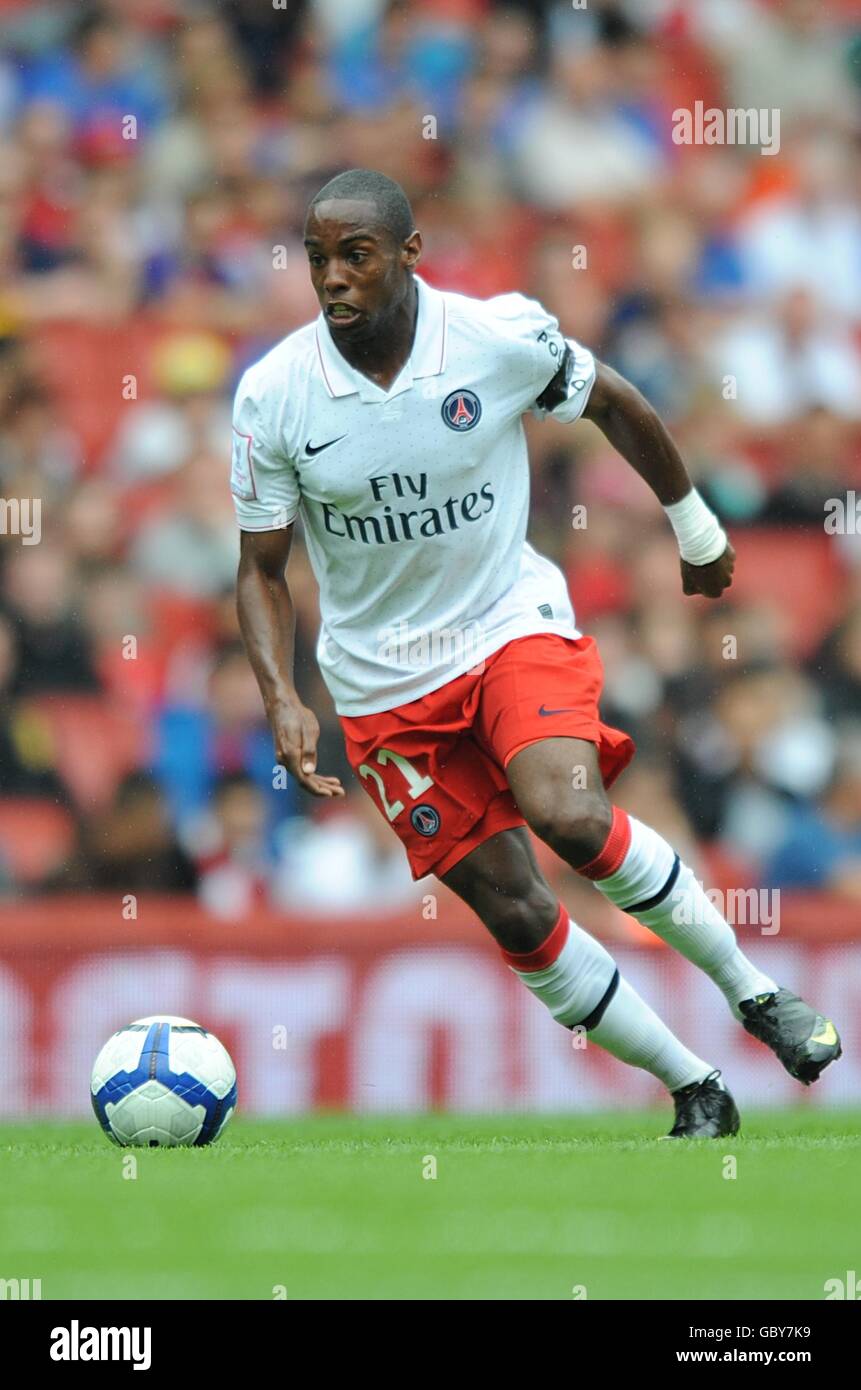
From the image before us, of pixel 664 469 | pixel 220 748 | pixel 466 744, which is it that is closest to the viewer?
pixel 466 744

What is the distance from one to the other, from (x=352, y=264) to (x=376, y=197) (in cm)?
19

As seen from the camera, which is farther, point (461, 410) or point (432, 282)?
point (432, 282)

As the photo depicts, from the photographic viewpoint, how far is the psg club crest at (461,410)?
6.68 m

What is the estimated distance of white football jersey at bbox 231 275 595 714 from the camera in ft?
21.8

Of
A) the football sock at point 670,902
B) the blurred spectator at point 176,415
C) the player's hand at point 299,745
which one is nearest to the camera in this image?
the player's hand at point 299,745

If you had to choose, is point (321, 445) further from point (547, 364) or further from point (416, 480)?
point (547, 364)

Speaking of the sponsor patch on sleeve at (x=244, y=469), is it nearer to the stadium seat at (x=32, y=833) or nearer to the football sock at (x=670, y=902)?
the football sock at (x=670, y=902)

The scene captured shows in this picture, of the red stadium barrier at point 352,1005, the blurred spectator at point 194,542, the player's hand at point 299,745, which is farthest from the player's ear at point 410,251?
the blurred spectator at point 194,542

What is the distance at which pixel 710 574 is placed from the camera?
713 centimetres

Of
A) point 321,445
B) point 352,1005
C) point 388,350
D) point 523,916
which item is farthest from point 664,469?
point 352,1005

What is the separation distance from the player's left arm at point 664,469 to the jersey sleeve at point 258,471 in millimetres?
928

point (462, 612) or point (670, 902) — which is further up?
point (462, 612)

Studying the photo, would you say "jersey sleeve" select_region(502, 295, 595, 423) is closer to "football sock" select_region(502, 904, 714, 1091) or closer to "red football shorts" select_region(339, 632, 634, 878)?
"red football shorts" select_region(339, 632, 634, 878)

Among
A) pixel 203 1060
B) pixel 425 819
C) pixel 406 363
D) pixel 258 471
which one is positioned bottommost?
pixel 203 1060
